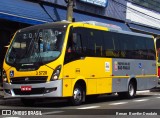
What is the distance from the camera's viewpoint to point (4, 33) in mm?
25375

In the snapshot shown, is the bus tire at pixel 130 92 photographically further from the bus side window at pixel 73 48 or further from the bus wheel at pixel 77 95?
the bus side window at pixel 73 48

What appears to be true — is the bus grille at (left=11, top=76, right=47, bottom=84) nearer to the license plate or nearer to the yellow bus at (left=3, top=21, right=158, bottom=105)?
the yellow bus at (left=3, top=21, right=158, bottom=105)

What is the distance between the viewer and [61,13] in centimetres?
2803

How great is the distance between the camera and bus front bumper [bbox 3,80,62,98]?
47.2ft

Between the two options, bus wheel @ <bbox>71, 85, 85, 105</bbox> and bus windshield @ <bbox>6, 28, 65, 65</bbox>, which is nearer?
bus windshield @ <bbox>6, 28, 65, 65</bbox>

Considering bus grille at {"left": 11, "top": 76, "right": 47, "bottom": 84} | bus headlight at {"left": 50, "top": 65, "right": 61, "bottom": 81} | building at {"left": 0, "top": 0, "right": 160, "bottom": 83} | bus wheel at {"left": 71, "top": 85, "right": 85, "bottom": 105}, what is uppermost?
building at {"left": 0, "top": 0, "right": 160, "bottom": 83}

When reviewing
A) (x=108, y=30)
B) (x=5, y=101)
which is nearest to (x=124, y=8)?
(x=108, y=30)

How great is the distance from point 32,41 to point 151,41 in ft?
27.9

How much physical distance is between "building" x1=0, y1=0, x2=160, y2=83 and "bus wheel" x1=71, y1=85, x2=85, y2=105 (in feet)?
24.4

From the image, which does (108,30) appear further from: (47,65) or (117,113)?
(117,113)

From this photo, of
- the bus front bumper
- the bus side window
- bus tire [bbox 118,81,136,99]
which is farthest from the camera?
bus tire [bbox 118,81,136,99]

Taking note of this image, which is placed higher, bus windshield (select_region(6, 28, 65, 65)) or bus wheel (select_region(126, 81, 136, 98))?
bus windshield (select_region(6, 28, 65, 65))

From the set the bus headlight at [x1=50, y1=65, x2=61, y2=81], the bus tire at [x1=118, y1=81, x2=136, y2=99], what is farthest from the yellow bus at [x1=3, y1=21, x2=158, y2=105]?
the bus tire at [x1=118, y1=81, x2=136, y2=99]

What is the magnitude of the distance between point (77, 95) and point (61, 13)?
1326cm
